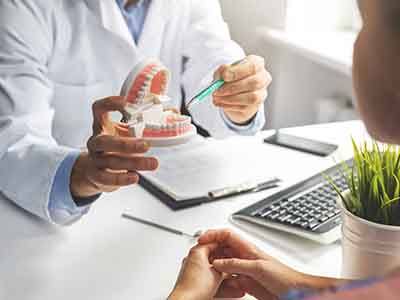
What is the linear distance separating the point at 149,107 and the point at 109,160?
84 millimetres

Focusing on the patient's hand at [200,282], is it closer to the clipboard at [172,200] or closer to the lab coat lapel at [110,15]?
the clipboard at [172,200]

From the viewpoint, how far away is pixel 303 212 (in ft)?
2.72

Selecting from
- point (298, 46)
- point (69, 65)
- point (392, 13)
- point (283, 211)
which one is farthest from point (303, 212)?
point (298, 46)

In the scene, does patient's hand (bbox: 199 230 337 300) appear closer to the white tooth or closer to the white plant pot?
the white plant pot

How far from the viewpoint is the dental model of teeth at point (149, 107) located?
771 mm

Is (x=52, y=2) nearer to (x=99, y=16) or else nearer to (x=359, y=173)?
(x=99, y=16)

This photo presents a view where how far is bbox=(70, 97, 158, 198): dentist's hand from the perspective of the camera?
0.77 metres

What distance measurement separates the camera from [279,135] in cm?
118

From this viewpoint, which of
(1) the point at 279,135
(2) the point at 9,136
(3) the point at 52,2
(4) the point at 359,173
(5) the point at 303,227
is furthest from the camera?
(1) the point at 279,135

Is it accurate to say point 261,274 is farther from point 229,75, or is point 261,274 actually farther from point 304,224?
point 229,75

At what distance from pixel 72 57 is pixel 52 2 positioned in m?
0.11

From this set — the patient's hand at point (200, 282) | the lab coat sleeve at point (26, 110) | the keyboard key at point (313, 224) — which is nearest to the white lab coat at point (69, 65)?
the lab coat sleeve at point (26, 110)

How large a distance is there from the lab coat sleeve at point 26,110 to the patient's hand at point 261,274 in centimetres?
27

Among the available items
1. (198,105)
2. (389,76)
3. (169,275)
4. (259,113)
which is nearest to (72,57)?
(198,105)
